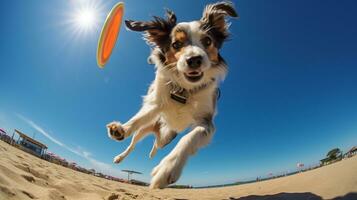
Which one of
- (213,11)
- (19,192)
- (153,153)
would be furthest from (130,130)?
(213,11)

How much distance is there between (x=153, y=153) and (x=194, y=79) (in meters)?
3.10

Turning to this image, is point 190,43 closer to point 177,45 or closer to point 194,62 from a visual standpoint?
point 177,45

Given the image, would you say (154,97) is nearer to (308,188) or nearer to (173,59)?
(173,59)

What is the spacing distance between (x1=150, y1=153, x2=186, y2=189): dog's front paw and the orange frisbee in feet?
14.8

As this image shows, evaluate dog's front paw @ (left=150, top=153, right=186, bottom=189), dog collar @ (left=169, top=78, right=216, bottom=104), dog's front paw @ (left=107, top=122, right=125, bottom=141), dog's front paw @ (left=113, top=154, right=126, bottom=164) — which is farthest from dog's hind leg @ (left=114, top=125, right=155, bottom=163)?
dog's front paw @ (left=150, top=153, right=186, bottom=189)

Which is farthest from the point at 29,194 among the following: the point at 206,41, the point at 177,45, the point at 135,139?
the point at 135,139

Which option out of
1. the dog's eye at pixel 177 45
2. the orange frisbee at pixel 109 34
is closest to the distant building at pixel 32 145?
the orange frisbee at pixel 109 34

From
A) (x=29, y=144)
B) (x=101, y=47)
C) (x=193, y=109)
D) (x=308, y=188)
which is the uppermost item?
(x=29, y=144)

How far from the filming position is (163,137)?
564 cm

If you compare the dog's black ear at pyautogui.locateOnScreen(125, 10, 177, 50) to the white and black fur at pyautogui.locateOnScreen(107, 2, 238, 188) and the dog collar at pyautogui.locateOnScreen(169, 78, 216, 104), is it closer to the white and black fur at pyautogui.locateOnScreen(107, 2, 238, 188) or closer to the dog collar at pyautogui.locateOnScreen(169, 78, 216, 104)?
the white and black fur at pyautogui.locateOnScreen(107, 2, 238, 188)

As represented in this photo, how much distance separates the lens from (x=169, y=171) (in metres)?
2.34

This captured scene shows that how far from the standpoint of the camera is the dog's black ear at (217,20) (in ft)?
14.8

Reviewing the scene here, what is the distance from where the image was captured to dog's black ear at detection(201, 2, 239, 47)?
4.50m

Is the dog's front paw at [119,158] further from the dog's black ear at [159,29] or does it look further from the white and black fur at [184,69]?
the dog's black ear at [159,29]
